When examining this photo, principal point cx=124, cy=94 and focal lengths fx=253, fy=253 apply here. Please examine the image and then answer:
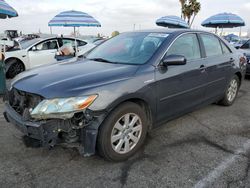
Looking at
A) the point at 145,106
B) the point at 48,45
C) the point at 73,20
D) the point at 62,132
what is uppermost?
the point at 73,20

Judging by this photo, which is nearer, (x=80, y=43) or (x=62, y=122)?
(x=62, y=122)

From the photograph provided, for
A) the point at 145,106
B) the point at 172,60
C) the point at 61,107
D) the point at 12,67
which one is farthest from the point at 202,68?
the point at 12,67

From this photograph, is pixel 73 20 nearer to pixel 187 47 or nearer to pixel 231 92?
pixel 231 92

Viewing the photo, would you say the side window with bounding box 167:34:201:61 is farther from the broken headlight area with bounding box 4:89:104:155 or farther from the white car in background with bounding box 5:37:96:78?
the white car in background with bounding box 5:37:96:78

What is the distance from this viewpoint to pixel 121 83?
280 centimetres

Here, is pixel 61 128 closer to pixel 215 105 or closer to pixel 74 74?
pixel 74 74

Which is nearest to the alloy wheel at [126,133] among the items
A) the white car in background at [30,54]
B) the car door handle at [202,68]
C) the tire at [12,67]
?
the car door handle at [202,68]

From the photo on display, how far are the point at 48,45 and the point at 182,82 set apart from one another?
6648 mm

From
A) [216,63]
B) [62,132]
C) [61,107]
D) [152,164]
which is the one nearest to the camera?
[61,107]

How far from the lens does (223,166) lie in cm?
290

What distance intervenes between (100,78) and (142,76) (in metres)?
0.53

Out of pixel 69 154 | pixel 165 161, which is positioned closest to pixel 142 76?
pixel 165 161

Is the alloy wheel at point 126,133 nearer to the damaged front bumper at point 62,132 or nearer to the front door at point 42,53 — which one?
the damaged front bumper at point 62,132

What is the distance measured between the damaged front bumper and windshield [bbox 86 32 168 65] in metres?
1.10
